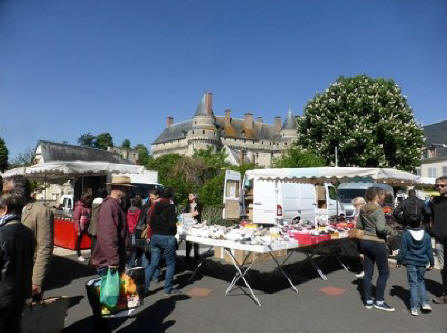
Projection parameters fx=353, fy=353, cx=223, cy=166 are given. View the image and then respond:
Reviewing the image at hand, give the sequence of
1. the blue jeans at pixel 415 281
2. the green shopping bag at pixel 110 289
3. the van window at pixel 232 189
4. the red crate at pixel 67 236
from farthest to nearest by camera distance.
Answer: the van window at pixel 232 189, the red crate at pixel 67 236, the blue jeans at pixel 415 281, the green shopping bag at pixel 110 289

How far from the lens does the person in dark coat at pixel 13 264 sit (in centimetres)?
256

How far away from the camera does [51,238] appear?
3695 millimetres

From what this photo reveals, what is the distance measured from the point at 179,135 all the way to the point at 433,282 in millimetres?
79639

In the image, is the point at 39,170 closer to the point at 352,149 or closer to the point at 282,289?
the point at 282,289

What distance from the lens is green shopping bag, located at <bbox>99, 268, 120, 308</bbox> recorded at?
3.69 metres

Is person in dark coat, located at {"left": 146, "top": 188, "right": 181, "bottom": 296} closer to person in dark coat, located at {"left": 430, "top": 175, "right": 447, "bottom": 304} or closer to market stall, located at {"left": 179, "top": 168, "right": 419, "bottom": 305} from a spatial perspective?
market stall, located at {"left": 179, "top": 168, "right": 419, "bottom": 305}

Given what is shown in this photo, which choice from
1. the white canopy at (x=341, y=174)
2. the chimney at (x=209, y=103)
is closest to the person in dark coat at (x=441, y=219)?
the white canopy at (x=341, y=174)

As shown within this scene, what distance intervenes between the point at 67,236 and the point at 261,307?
6323mm

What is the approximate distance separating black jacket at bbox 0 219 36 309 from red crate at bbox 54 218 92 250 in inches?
255

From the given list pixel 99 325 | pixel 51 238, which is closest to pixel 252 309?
pixel 99 325

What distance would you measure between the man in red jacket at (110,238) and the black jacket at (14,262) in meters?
1.12

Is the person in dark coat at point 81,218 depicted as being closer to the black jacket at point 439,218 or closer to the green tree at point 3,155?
the black jacket at point 439,218

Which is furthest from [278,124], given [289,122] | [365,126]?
[365,126]

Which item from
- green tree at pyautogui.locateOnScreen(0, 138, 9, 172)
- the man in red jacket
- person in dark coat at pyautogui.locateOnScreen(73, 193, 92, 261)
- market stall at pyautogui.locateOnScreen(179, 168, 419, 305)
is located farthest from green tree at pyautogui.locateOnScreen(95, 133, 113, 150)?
the man in red jacket
